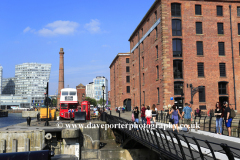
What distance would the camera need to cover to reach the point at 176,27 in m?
35.2

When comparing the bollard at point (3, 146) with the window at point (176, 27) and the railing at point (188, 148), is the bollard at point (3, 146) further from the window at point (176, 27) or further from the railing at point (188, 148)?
the window at point (176, 27)

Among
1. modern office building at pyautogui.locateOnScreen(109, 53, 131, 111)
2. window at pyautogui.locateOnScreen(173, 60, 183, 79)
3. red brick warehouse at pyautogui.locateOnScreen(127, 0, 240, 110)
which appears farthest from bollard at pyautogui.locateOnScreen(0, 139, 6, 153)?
modern office building at pyautogui.locateOnScreen(109, 53, 131, 111)

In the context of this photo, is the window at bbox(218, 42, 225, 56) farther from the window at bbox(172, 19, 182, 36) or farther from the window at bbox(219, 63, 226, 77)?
the window at bbox(172, 19, 182, 36)

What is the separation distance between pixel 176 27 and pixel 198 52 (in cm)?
506

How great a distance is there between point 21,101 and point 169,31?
538 feet

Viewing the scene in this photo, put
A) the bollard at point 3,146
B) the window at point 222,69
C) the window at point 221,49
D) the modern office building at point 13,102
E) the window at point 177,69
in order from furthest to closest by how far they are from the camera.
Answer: the modern office building at point 13,102 < the window at point 221,49 < the window at point 222,69 < the window at point 177,69 < the bollard at point 3,146

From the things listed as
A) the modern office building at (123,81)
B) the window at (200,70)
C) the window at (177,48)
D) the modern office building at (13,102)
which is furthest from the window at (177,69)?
the modern office building at (13,102)

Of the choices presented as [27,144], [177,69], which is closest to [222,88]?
[177,69]

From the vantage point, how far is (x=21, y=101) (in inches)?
6900

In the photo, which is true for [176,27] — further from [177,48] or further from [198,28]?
[198,28]

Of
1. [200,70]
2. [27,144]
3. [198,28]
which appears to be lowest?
[27,144]

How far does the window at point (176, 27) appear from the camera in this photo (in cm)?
3516

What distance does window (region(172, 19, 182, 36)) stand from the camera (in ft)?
115

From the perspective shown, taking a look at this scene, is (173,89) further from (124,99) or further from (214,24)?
(124,99)
